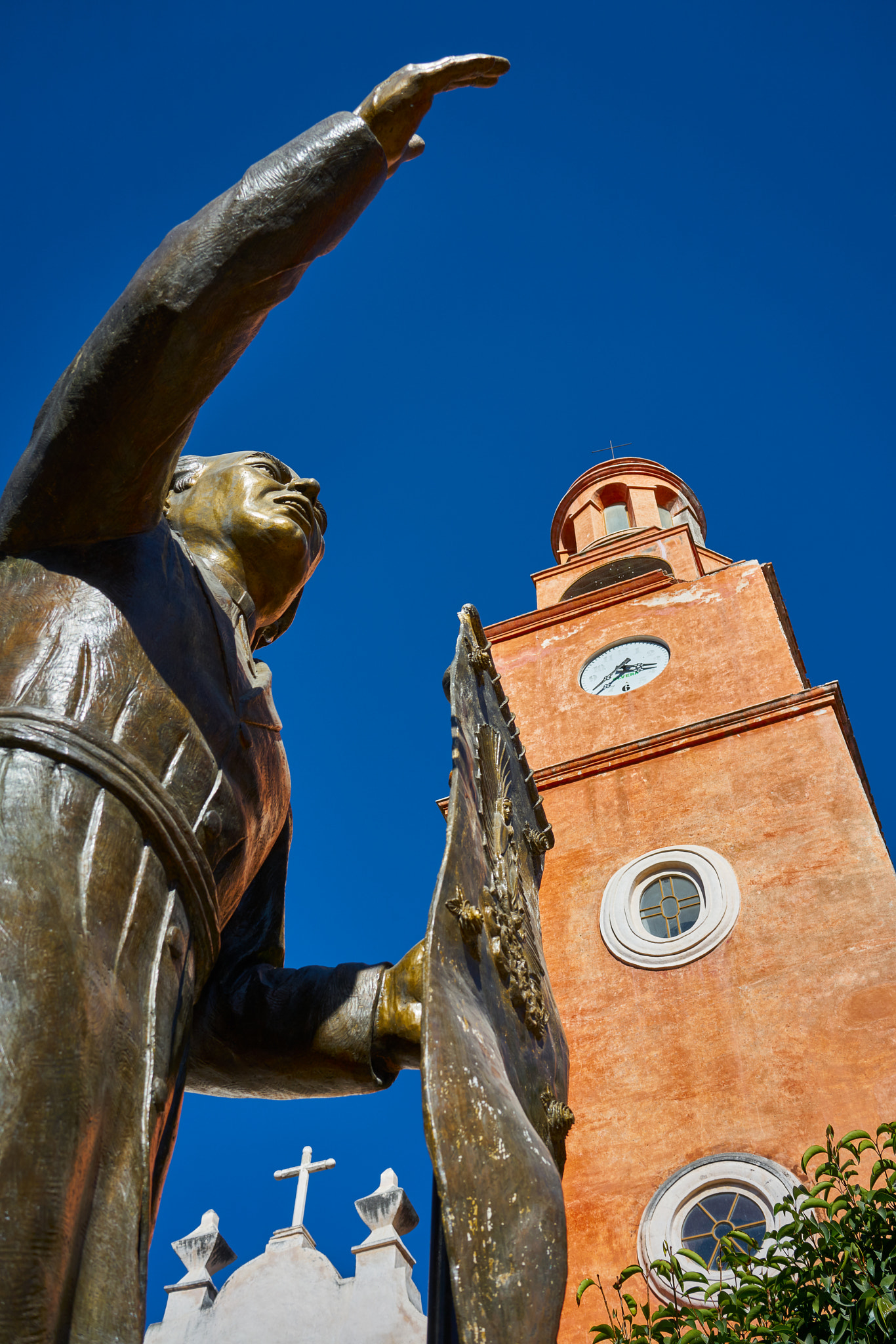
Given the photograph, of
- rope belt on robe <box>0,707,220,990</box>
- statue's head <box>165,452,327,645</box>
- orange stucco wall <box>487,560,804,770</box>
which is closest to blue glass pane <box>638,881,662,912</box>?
orange stucco wall <box>487,560,804,770</box>

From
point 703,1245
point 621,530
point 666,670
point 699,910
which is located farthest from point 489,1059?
point 621,530

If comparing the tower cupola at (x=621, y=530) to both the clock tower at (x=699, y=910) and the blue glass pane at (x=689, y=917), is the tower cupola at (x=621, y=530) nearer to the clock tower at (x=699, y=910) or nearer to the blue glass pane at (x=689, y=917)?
the clock tower at (x=699, y=910)

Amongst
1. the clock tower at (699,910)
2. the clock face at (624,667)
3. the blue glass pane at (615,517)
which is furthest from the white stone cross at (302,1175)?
the blue glass pane at (615,517)

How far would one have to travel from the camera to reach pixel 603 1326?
725cm

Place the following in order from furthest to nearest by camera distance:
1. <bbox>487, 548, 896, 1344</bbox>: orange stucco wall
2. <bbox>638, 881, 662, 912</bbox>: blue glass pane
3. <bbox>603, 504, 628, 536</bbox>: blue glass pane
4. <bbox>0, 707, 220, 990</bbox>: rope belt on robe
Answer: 1. <bbox>603, 504, 628, 536</bbox>: blue glass pane
2. <bbox>638, 881, 662, 912</bbox>: blue glass pane
3. <bbox>487, 548, 896, 1344</bbox>: orange stucco wall
4. <bbox>0, 707, 220, 990</bbox>: rope belt on robe

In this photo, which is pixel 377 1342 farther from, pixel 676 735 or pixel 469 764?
pixel 469 764

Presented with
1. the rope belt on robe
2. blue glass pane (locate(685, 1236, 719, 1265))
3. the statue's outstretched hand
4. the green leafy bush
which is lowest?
the green leafy bush

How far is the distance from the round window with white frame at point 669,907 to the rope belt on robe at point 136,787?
11646 millimetres

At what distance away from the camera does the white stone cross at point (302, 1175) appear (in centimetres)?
1227

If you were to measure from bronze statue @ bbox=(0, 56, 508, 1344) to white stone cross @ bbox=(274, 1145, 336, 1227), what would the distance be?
32.8ft

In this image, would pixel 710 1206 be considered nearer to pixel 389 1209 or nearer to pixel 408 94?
pixel 389 1209

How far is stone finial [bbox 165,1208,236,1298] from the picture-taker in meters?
12.1

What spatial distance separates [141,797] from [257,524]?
0.98 metres

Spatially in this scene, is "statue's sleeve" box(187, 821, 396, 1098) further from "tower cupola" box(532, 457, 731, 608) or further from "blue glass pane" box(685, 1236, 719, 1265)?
"tower cupola" box(532, 457, 731, 608)
